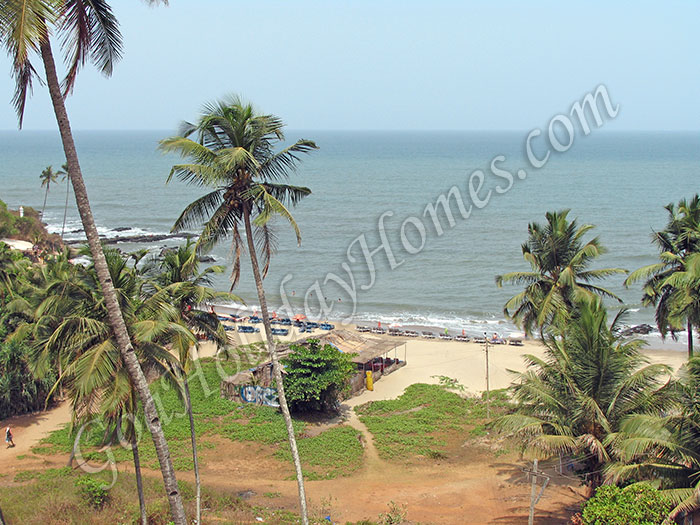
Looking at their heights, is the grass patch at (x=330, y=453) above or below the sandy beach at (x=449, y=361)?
below

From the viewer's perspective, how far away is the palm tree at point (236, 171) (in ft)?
42.7

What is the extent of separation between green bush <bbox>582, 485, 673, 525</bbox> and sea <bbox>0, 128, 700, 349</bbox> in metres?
9.03

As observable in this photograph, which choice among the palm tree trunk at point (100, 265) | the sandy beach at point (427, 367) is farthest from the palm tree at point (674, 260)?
the palm tree trunk at point (100, 265)

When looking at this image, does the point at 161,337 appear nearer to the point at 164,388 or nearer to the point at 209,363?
the point at 164,388

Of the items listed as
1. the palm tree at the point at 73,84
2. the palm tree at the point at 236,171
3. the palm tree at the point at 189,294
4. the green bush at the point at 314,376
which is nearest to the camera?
the palm tree at the point at 73,84

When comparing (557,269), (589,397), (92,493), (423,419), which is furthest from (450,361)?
(92,493)

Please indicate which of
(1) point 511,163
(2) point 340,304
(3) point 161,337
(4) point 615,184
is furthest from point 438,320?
(1) point 511,163

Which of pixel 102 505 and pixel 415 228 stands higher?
pixel 415 228

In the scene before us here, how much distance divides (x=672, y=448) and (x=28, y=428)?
24151 mm

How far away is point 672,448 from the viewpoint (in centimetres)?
1200

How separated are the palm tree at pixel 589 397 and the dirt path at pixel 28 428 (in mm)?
17931

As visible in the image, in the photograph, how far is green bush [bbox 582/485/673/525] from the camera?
38.7 feet

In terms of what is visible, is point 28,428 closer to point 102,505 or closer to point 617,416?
point 102,505

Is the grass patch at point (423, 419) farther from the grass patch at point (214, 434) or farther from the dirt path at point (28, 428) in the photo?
the dirt path at point (28, 428)
